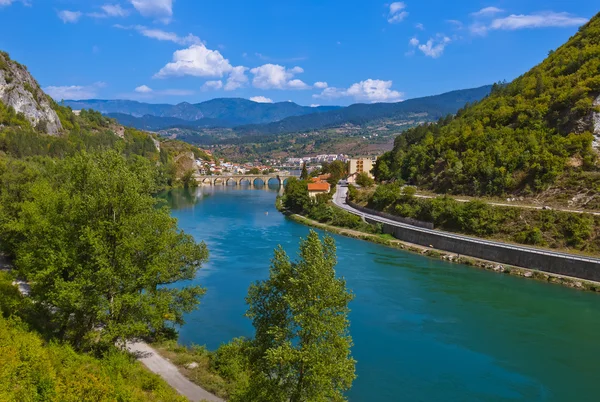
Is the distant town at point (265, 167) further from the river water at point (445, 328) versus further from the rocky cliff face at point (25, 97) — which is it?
the river water at point (445, 328)

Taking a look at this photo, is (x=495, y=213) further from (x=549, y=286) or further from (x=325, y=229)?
(x=325, y=229)

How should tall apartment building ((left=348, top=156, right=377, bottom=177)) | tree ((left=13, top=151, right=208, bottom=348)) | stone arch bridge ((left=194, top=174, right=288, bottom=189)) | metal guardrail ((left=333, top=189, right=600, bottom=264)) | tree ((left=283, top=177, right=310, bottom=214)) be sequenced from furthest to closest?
stone arch bridge ((left=194, top=174, right=288, bottom=189)), tall apartment building ((left=348, top=156, right=377, bottom=177)), tree ((left=283, top=177, right=310, bottom=214)), metal guardrail ((left=333, top=189, right=600, bottom=264)), tree ((left=13, top=151, right=208, bottom=348))

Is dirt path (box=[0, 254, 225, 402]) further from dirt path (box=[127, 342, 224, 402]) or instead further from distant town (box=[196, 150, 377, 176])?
distant town (box=[196, 150, 377, 176])

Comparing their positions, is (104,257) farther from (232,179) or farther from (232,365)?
(232,179)

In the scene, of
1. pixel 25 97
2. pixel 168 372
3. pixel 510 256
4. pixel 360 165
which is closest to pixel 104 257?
pixel 168 372

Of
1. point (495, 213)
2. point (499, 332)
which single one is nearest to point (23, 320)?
point (499, 332)

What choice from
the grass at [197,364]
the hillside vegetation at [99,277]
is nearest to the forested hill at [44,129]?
the hillside vegetation at [99,277]

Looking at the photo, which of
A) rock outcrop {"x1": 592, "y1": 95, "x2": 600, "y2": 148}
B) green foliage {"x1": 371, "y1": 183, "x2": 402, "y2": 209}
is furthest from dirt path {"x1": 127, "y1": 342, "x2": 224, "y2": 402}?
rock outcrop {"x1": 592, "y1": 95, "x2": 600, "y2": 148}
